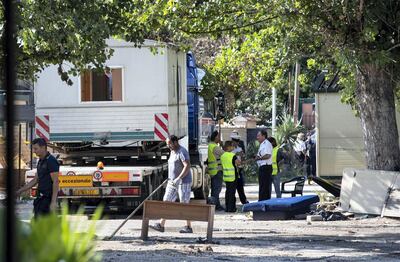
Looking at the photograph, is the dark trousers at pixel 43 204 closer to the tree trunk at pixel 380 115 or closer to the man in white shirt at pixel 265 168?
the tree trunk at pixel 380 115

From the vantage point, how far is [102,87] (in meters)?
17.9

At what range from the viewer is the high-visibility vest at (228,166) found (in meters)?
18.6

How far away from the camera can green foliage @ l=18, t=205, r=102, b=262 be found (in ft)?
12.3

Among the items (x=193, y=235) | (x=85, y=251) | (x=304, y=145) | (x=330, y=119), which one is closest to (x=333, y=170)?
(x=330, y=119)

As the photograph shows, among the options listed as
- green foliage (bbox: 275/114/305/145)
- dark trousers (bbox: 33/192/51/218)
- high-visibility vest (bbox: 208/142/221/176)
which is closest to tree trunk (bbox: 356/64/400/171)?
high-visibility vest (bbox: 208/142/221/176)

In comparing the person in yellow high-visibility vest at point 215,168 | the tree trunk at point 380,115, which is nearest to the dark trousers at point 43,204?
the tree trunk at point 380,115

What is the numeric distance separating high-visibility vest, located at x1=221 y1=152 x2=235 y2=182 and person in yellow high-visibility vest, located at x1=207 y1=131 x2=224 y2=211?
0.84 meters

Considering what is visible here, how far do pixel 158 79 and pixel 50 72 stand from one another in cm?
224

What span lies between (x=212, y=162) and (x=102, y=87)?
335 cm

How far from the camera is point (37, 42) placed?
1241 cm

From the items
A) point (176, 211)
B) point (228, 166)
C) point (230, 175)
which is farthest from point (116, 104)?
point (176, 211)

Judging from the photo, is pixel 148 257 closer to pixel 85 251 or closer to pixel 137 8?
pixel 137 8

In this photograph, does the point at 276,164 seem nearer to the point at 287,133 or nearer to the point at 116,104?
the point at 116,104

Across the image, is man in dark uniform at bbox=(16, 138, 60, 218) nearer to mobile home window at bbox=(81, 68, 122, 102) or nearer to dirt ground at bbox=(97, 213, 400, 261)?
dirt ground at bbox=(97, 213, 400, 261)
